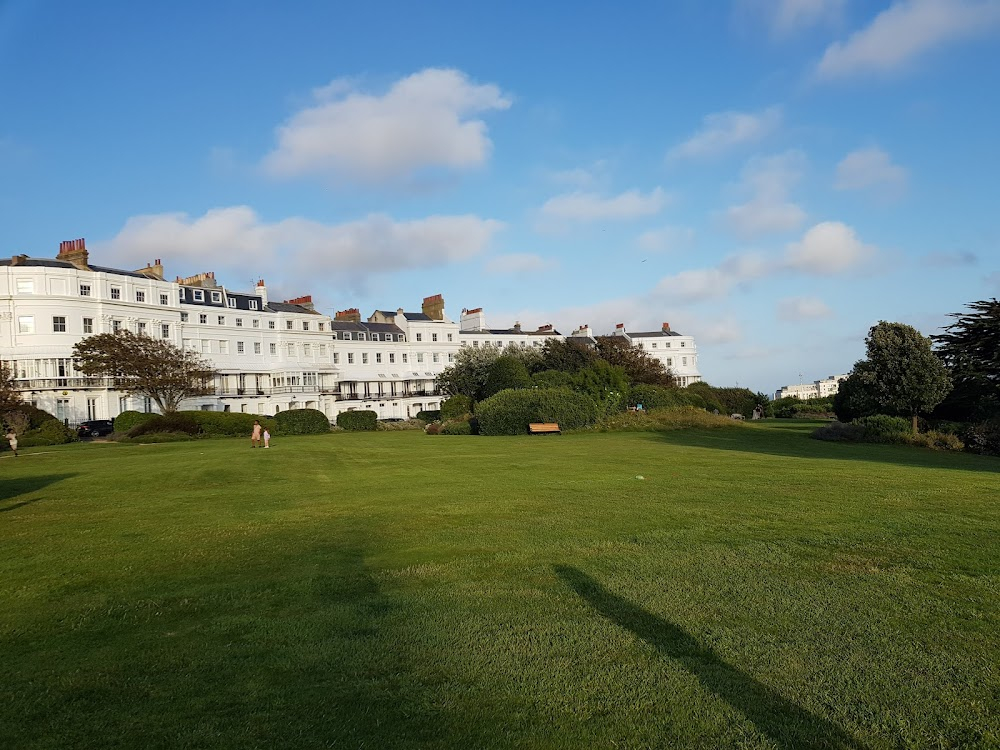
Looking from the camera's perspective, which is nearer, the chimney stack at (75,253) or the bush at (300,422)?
the bush at (300,422)

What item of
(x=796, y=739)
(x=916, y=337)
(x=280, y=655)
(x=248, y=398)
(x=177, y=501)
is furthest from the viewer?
(x=248, y=398)

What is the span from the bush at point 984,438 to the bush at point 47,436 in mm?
42238

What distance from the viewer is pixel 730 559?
798 centimetres

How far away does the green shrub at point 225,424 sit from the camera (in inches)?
1740

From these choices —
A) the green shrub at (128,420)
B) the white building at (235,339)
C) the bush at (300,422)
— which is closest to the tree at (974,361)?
the bush at (300,422)

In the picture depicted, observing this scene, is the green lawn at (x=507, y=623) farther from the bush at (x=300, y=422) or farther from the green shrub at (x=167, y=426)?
the bush at (x=300, y=422)

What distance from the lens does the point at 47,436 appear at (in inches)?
1551

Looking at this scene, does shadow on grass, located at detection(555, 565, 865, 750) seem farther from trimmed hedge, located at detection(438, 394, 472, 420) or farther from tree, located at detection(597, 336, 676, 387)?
tree, located at detection(597, 336, 676, 387)

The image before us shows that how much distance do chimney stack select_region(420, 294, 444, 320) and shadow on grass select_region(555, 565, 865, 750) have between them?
89781mm

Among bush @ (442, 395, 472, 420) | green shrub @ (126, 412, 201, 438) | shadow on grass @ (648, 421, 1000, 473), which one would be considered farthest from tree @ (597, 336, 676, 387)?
green shrub @ (126, 412, 201, 438)

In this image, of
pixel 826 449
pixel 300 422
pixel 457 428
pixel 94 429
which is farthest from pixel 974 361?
pixel 94 429

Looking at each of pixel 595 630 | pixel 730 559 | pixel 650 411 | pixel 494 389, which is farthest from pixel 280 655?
pixel 494 389

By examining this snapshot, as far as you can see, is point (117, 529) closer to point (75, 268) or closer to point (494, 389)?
point (494, 389)

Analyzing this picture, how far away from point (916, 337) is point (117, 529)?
30.4 meters
